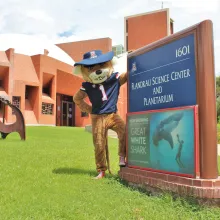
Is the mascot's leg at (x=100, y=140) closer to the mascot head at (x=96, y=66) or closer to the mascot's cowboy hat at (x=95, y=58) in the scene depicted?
the mascot head at (x=96, y=66)

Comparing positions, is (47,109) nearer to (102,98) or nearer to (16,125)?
(16,125)

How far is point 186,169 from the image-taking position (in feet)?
10.5

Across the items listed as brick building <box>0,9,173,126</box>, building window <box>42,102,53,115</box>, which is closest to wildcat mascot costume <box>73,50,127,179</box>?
brick building <box>0,9,173,126</box>

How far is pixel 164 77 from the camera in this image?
3.71m

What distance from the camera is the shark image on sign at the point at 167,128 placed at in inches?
134

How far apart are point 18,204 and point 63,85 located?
97.3ft

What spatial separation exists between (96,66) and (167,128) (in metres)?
1.67

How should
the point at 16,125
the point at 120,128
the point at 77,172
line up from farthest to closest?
the point at 16,125
the point at 77,172
the point at 120,128

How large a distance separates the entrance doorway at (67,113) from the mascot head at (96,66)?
29.4 metres

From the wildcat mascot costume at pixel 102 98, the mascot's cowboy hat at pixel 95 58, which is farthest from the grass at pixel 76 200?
the mascot's cowboy hat at pixel 95 58

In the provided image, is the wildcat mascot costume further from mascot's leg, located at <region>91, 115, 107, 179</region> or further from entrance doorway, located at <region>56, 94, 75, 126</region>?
entrance doorway, located at <region>56, 94, 75, 126</region>

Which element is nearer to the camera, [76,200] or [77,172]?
[76,200]

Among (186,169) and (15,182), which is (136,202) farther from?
(15,182)

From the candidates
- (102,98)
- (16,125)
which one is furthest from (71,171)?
(16,125)
